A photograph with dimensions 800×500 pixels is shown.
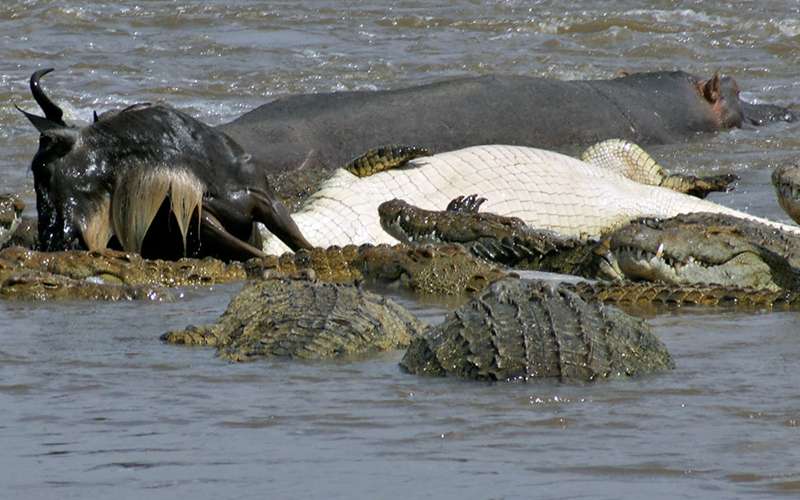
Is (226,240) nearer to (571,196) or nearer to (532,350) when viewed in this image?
(571,196)

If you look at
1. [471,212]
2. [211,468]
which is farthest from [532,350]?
[471,212]

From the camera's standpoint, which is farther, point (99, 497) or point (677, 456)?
point (677, 456)

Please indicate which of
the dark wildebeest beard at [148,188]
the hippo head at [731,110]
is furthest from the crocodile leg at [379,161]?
the hippo head at [731,110]

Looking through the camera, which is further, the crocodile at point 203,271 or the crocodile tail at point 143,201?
the crocodile tail at point 143,201

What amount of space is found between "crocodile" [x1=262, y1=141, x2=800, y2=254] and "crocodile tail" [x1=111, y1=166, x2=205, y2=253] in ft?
3.07

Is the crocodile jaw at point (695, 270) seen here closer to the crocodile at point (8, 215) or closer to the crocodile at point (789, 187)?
the crocodile at point (789, 187)

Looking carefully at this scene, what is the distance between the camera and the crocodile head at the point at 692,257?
7.25 metres

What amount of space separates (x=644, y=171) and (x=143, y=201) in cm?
398

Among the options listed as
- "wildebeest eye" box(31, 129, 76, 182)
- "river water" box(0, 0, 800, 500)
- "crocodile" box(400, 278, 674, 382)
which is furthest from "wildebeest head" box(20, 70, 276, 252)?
"crocodile" box(400, 278, 674, 382)

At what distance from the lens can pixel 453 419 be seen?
442 centimetres

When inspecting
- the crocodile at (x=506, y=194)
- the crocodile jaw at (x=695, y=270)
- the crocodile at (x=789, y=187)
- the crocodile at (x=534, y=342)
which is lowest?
the crocodile at (x=506, y=194)

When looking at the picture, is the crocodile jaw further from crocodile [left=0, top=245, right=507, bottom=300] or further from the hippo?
the hippo

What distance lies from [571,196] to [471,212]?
4.25 ft

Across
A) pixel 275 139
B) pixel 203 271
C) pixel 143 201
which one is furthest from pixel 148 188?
pixel 275 139
